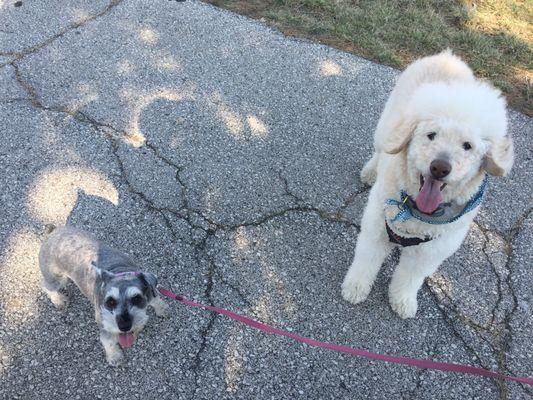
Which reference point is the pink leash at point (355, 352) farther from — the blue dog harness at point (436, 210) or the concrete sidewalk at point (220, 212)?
the blue dog harness at point (436, 210)

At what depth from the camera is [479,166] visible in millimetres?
2340

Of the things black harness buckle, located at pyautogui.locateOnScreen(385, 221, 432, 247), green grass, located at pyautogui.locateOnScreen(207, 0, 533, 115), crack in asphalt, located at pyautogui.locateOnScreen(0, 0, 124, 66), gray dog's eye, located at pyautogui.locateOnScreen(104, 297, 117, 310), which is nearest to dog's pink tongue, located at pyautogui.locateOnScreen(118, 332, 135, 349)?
gray dog's eye, located at pyautogui.locateOnScreen(104, 297, 117, 310)

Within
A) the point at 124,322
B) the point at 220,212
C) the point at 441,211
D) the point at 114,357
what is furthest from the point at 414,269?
the point at 114,357

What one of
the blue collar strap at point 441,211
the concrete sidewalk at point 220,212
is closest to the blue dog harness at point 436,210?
the blue collar strap at point 441,211

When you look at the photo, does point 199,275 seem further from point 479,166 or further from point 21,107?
point 21,107

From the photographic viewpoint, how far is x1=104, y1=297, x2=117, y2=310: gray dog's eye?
243 cm

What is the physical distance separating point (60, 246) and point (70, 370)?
75 centimetres

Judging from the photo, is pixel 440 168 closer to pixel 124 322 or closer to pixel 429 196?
pixel 429 196

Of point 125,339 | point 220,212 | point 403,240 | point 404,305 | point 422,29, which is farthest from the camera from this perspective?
point 422,29

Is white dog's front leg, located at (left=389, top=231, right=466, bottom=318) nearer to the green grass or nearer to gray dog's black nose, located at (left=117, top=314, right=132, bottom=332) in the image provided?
gray dog's black nose, located at (left=117, top=314, right=132, bottom=332)

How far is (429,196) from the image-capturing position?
2.38 m

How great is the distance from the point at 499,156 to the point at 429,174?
35 centimetres

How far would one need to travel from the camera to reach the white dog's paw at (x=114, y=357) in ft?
9.09

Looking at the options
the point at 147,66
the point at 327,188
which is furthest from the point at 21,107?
the point at 327,188
